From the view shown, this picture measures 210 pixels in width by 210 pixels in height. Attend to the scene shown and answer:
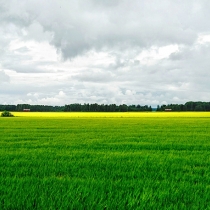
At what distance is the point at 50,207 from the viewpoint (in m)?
4.93

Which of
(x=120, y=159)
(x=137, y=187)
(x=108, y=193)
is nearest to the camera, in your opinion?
(x=108, y=193)

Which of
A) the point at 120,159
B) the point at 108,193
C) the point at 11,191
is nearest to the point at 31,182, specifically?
the point at 11,191

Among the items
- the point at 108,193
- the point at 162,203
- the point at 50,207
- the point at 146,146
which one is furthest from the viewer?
the point at 146,146

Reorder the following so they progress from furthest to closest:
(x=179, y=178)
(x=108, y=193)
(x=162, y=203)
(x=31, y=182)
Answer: (x=179, y=178)
(x=31, y=182)
(x=108, y=193)
(x=162, y=203)

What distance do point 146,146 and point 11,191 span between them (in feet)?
34.9

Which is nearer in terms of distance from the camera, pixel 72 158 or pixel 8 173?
pixel 8 173

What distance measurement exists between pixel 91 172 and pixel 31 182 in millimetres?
1962

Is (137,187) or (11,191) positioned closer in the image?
(11,191)

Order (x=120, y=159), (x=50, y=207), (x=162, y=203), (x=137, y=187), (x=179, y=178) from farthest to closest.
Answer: (x=120, y=159), (x=179, y=178), (x=137, y=187), (x=162, y=203), (x=50, y=207)

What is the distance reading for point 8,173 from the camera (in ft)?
26.7

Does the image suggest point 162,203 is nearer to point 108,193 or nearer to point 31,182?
point 108,193

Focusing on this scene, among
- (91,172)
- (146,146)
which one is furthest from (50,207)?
(146,146)

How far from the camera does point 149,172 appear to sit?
325 inches

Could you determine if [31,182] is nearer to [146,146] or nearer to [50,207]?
[50,207]
